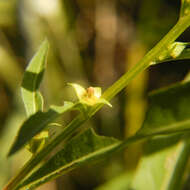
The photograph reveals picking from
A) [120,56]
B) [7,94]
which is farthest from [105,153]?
[120,56]

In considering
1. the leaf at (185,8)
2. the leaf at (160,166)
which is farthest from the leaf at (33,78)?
the leaf at (160,166)

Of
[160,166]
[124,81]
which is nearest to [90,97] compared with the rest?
[124,81]

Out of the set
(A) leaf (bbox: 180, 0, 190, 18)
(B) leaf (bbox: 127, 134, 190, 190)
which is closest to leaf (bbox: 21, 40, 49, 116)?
(A) leaf (bbox: 180, 0, 190, 18)

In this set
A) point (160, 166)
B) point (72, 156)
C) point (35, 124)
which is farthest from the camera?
point (160, 166)

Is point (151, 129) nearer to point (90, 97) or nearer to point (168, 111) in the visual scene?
point (168, 111)

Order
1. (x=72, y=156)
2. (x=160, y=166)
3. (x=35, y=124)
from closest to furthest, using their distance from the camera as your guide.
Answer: (x=35, y=124), (x=72, y=156), (x=160, y=166)

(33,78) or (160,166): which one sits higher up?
(33,78)

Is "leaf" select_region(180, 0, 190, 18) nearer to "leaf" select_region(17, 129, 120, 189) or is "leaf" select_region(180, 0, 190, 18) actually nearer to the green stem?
the green stem
